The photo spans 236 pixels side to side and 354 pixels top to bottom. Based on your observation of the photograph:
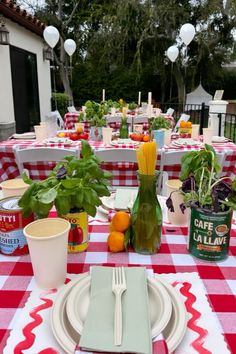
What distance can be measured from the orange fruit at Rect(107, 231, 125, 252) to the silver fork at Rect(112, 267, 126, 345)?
0.14 meters

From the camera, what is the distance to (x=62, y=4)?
11297 millimetres

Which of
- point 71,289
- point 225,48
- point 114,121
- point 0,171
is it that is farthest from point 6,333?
point 225,48

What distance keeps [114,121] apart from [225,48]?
24.3 feet

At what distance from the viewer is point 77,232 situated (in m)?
0.80

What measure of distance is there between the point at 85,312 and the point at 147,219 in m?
0.29

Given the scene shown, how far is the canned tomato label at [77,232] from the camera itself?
2.58ft

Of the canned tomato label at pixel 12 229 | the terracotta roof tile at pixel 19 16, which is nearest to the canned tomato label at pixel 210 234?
the canned tomato label at pixel 12 229

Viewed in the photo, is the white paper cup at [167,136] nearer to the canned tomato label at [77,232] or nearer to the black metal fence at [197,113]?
the canned tomato label at [77,232]

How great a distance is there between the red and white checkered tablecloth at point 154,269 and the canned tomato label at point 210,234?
0.07ft

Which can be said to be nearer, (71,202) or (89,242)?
(71,202)

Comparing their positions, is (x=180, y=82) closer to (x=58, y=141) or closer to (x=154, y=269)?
(x=58, y=141)

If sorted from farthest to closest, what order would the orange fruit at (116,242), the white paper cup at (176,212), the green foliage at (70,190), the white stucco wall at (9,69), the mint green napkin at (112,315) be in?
the white stucco wall at (9,69) → the white paper cup at (176,212) → the orange fruit at (116,242) → the green foliage at (70,190) → the mint green napkin at (112,315)

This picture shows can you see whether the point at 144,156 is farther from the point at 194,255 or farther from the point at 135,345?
the point at 135,345

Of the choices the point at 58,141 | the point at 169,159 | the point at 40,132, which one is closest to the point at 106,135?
the point at 58,141
